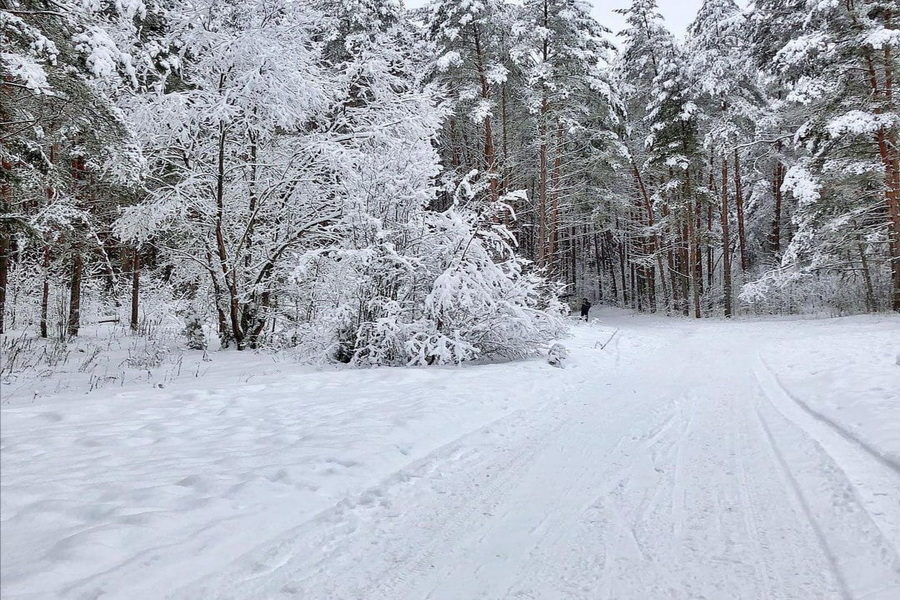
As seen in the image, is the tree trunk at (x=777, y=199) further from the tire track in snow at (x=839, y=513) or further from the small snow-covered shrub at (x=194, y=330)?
the small snow-covered shrub at (x=194, y=330)

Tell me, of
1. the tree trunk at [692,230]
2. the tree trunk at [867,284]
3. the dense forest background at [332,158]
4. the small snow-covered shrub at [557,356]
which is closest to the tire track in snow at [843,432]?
the small snow-covered shrub at [557,356]

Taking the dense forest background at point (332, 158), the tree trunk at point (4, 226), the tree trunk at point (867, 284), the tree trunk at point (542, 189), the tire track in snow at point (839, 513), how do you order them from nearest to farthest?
the tire track in snow at point (839, 513) → the tree trunk at point (4, 226) → the dense forest background at point (332, 158) → the tree trunk at point (867, 284) → the tree trunk at point (542, 189)

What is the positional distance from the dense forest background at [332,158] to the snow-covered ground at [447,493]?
3.08 metres

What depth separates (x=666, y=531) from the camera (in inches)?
104

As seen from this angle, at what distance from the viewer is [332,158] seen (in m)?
8.54

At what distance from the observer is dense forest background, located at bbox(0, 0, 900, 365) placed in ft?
25.6

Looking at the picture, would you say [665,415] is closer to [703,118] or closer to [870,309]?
[870,309]

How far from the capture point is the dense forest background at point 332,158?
7.81 meters

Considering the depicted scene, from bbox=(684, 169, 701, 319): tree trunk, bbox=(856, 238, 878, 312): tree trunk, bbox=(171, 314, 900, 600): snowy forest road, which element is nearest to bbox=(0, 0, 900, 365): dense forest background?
bbox=(856, 238, 878, 312): tree trunk

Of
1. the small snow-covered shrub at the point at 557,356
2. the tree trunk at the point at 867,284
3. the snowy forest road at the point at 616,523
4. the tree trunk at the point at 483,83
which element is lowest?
the snowy forest road at the point at 616,523

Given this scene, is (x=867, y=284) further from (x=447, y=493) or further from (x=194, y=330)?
(x=194, y=330)

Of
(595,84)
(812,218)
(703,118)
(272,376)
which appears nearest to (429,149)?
(272,376)

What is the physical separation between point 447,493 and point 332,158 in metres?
6.94

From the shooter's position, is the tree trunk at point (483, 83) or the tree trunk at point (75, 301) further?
the tree trunk at point (483, 83)
